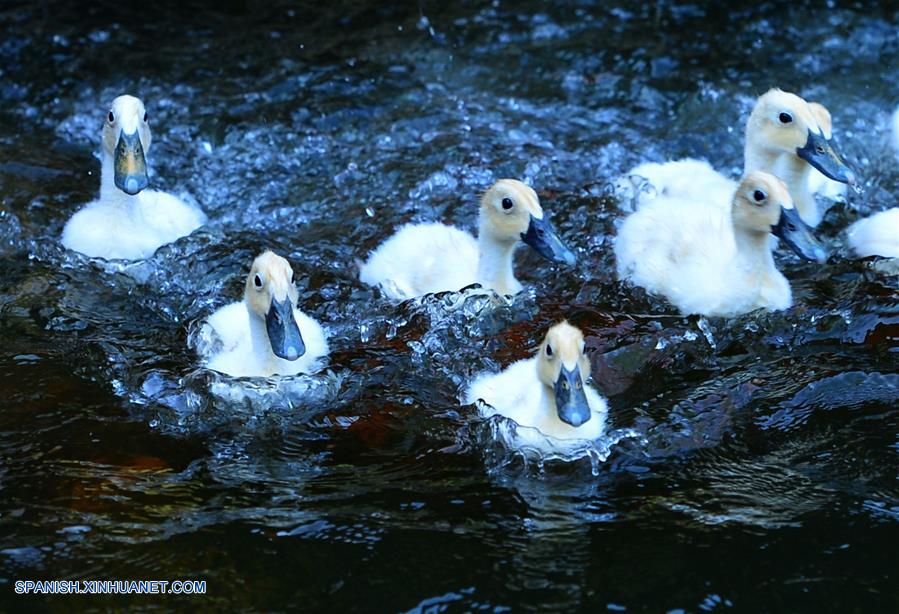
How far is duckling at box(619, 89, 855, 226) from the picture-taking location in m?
7.33

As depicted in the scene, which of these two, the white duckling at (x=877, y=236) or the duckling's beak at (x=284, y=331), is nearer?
the duckling's beak at (x=284, y=331)

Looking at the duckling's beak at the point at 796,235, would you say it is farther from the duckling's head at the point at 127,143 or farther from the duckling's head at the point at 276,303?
the duckling's head at the point at 127,143

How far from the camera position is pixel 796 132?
7375 mm

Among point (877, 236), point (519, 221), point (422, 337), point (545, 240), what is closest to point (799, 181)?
point (877, 236)

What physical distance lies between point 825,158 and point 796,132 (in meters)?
0.24

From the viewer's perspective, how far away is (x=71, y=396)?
19.4 feet

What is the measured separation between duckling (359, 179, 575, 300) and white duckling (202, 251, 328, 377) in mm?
718

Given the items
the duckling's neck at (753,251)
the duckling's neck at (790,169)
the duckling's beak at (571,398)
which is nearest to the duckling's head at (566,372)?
the duckling's beak at (571,398)

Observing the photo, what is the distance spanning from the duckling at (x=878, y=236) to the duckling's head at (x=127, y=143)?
413 centimetres

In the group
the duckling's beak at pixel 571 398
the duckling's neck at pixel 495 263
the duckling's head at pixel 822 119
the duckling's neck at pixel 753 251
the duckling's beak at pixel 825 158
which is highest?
the duckling's head at pixel 822 119

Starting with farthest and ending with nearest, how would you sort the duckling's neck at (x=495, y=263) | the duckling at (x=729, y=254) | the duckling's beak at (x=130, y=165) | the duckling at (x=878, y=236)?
the duckling's beak at (x=130, y=165) → the duckling at (x=878, y=236) → the duckling's neck at (x=495, y=263) → the duckling at (x=729, y=254)

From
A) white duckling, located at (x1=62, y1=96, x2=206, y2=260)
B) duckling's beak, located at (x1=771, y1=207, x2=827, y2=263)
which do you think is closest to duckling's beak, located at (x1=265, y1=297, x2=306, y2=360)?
white duckling, located at (x1=62, y1=96, x2=206, y2=260)

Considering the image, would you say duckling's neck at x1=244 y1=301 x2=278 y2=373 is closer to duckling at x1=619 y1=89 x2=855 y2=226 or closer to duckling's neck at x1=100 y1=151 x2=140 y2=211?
duckling's neck at x1=100 y1=151 x2=140 y2=211

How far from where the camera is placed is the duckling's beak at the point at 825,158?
7184 millimetres
